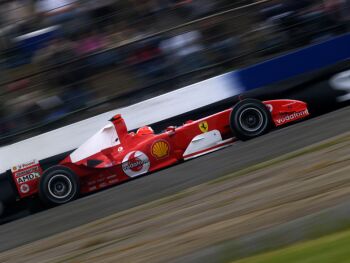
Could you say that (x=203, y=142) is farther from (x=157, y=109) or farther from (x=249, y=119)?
(x=157, y=109)

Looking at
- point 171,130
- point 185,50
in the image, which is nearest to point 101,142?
point 171,130

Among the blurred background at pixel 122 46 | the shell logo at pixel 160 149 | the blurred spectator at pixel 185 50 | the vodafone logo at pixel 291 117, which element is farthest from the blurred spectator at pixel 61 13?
the vodafone logo at pixel 291 117

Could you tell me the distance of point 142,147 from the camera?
9164mm

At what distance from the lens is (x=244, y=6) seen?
1083 cm

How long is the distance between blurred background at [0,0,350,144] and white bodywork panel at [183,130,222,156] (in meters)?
1.11

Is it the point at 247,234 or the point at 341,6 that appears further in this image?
the point at 341,6

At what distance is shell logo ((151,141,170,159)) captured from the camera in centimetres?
918

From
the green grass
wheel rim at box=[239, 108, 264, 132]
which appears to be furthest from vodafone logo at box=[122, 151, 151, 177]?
the green grass

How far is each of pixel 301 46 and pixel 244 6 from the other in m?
1.06

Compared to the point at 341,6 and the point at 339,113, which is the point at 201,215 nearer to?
the point at 339,113

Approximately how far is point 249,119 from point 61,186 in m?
2.46

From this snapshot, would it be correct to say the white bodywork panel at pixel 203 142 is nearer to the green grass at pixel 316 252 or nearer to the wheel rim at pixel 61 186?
the wheel rim at pixel 61 186

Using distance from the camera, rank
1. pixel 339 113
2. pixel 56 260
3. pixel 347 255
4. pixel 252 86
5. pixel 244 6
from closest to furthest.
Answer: pixel 347 255
pixel 56 260
pixel 339 113
pixel 252 86
pixel 244 6

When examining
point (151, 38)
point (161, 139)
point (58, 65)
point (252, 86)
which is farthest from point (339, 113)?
point (58, 65)
